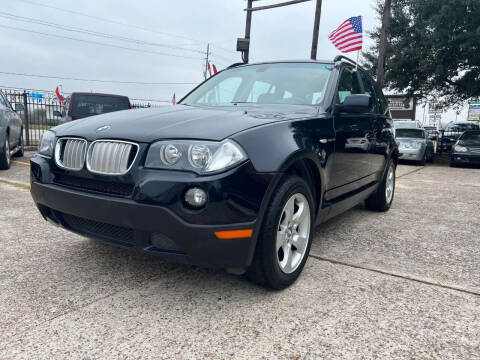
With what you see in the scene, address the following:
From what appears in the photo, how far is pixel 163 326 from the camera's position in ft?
6.75

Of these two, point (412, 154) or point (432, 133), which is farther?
point (432, 133)

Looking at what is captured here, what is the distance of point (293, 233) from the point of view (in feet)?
8.59

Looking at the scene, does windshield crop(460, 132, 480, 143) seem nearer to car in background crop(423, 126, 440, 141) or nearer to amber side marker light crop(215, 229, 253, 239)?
car in background crop(423, 126, 440, 141)

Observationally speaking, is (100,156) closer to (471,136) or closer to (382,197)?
(382,197)

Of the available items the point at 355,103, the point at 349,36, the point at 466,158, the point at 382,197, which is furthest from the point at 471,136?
the point at 355,103

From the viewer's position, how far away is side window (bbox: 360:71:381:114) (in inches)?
169

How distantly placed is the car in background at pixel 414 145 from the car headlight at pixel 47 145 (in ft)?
40.4

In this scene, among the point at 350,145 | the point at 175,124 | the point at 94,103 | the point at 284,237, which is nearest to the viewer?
the point at 175,124

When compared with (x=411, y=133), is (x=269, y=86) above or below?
above

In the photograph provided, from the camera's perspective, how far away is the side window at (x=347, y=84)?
341 centimetres

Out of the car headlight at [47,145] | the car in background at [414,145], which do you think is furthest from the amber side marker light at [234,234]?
the car in background at [414,145]

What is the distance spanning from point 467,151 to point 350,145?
446 inches

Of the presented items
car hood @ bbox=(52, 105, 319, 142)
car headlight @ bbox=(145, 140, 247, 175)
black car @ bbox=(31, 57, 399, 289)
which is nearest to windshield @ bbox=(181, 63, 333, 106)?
black car @ bbox=(31, 57, 399, 289)

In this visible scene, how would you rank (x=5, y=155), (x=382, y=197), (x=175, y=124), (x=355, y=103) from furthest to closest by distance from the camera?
(x=5, y=155)
(x=382, y=197)
(x=355, y=103)
(x=175, y=124)
